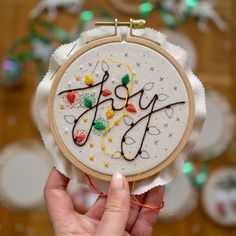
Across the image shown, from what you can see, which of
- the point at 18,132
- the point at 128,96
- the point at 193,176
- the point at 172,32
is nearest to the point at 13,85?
the point at 18,132

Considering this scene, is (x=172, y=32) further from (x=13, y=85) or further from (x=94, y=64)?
(x=94, y=64)

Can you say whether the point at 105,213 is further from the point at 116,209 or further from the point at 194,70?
the point at 194,70

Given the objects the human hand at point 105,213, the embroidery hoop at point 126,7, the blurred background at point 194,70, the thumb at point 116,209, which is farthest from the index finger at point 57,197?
the embroidery hoop at point 126,7

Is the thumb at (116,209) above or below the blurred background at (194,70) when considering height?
below

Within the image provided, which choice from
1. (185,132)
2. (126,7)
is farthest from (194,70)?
(185,132)

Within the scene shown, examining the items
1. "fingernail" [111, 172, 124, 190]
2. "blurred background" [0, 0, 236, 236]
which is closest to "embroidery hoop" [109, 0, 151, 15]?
"blurred background" [0, 0, 236, 236]

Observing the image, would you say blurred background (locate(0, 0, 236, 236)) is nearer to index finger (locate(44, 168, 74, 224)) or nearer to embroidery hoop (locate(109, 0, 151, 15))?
embroidery hoop (locate(109, 0, 151, 15))

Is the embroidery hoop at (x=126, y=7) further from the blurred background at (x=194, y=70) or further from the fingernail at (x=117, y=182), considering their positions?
the fingernail at (x=117, y=182)
